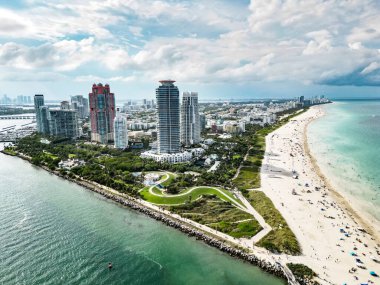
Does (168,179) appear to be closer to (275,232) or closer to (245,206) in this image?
(245,206)

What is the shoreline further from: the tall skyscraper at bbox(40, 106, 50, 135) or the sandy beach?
the tall skyscraper at bbox(40, 106, 50, 135)

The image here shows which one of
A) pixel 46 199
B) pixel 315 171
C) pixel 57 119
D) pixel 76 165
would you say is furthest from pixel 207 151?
pixel 57 119

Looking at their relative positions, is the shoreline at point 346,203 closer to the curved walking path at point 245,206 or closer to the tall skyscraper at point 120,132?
the curved walking path at point 245,206

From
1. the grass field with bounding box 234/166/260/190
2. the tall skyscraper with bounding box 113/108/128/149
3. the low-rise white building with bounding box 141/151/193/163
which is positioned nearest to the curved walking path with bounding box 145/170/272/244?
the grass field with bounding box 234/166/260/190

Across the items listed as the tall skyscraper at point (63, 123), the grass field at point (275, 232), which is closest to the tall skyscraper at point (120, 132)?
the tall skyscraper at point (63, 123)

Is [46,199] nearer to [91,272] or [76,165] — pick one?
[76,165]
